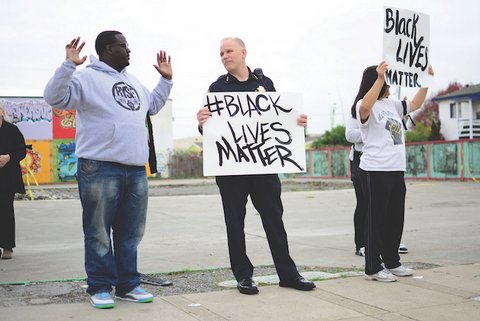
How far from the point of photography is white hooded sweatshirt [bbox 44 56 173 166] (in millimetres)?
4734

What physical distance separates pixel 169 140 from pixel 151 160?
148 feet

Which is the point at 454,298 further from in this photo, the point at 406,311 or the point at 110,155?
the point at 110,155

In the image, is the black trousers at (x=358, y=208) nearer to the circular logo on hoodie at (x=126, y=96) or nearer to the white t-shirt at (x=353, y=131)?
the white t-shirt at (x=353, y=131)

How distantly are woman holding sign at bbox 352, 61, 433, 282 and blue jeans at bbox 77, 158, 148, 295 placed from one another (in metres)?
2.11

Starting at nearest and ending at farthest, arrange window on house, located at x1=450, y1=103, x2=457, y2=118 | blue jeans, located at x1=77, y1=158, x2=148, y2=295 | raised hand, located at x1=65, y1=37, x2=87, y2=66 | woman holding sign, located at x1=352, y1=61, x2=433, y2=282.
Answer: raised hand, located at x1=65, y1=37, x2=87, y2=66
blue jeans, located at x1=77, y1=158, x2=148, y2=295
woman holding sign, located at x1=352, y1=61, x2=433, y2=282
window on house, located at x1=450, y1=103, x2=457, y2=118

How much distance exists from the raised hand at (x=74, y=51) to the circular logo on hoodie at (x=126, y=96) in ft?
1.27

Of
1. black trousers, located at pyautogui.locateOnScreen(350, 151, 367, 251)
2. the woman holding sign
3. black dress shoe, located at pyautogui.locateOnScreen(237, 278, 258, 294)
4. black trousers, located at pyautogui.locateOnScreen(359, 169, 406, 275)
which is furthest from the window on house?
black dress shoe, located at pyautogui.locateOnScreen(237, 278, 258, 294)

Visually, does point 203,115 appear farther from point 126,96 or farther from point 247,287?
point 247,287

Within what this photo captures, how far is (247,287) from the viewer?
17.0ft

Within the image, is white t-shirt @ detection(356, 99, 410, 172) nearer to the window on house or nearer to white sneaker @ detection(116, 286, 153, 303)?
white sneaker @ detection(116, 286, 153, 303)

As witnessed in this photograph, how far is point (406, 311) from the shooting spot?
4.56 meters

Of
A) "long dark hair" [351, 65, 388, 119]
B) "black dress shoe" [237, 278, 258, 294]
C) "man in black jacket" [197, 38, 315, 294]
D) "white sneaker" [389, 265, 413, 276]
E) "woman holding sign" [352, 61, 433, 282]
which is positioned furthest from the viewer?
"long dark hair" [351, 65, 388, 119]

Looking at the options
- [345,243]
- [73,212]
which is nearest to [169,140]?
[73,212]

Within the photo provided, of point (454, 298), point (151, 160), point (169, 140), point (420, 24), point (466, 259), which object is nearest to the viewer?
point (454, 298)
